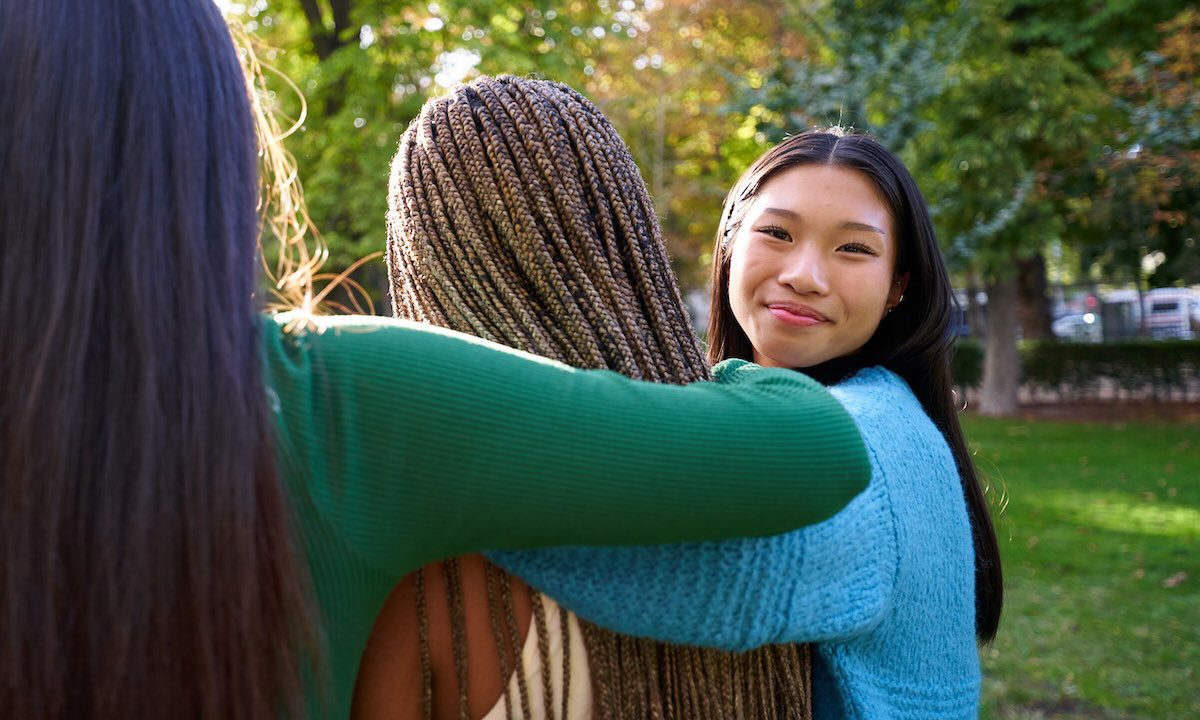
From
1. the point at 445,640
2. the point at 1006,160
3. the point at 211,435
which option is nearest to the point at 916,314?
the point at 445,640

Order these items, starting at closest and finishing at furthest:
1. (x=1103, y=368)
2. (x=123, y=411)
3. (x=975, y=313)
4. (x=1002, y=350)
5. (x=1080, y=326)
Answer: (x=123, y=411) < (x=1002, y=350) < (x=1103, y=368) < (x=975, y=313) < (x=1080, y=326)

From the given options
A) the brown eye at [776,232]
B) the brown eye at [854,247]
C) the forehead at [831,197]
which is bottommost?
the brown eye at [854,247]

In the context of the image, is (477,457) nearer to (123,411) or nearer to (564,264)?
(123,411)

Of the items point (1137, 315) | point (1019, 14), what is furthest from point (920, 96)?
point (1137, 315)

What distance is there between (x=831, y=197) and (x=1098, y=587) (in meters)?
5.77

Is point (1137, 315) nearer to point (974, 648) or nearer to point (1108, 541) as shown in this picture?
point (1108, 541)

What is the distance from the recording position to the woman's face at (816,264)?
2262 mm

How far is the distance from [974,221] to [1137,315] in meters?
22.8

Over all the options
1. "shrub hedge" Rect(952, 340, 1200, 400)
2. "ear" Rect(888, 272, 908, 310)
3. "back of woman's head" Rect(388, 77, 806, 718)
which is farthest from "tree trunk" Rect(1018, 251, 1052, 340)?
"back of woman's head" Rect(388, 77, 806, 718)

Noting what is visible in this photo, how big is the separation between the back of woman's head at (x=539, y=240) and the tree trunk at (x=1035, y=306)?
1994cm

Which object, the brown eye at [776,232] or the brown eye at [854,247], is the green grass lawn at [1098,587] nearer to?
the brown eye at [854,247]

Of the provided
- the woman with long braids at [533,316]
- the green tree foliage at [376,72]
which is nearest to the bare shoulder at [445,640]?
the woman with long braids at [533,316]

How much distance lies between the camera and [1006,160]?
1277 centimetres

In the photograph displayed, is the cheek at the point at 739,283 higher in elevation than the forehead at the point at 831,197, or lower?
lower
